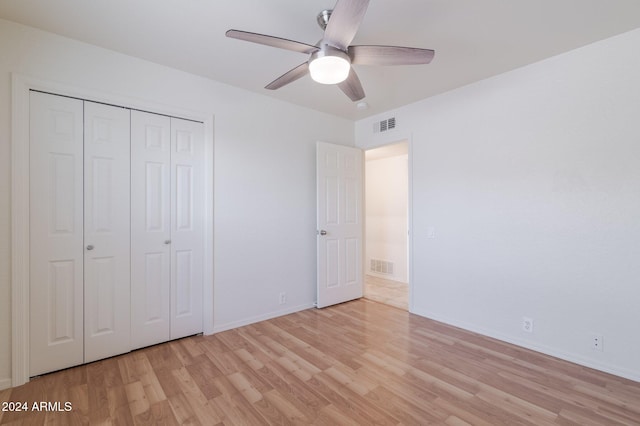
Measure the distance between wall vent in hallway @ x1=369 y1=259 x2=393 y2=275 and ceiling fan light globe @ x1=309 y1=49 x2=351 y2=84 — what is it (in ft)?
13.8

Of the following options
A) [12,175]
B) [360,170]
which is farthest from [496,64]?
[12,175]

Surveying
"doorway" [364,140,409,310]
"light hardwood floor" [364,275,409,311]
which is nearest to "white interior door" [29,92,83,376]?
"light hardwood floor" [364,275,409,311]

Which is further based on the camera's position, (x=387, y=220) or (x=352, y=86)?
(x=387, y=220)

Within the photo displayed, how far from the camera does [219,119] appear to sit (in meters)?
3.00

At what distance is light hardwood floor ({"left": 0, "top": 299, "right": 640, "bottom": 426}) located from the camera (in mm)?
1752

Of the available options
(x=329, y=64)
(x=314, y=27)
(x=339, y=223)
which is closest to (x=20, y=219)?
(x=329, y=64)

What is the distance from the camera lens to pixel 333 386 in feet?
6.73

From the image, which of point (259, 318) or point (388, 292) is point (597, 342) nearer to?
point (388, 292)

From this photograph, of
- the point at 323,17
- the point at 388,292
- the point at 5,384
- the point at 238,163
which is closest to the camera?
the point at 323,17

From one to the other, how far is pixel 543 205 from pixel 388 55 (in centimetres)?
199

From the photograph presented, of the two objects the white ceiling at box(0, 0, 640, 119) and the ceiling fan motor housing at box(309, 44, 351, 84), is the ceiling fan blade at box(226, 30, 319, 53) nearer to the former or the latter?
the ceiling fan motor housing at box(309, 44, 351, 84)

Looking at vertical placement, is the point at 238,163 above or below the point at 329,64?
below

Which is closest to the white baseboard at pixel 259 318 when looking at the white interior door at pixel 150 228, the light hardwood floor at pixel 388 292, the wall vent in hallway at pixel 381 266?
the white interior door at pixel 150 228

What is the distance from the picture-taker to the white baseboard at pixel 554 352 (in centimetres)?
216
